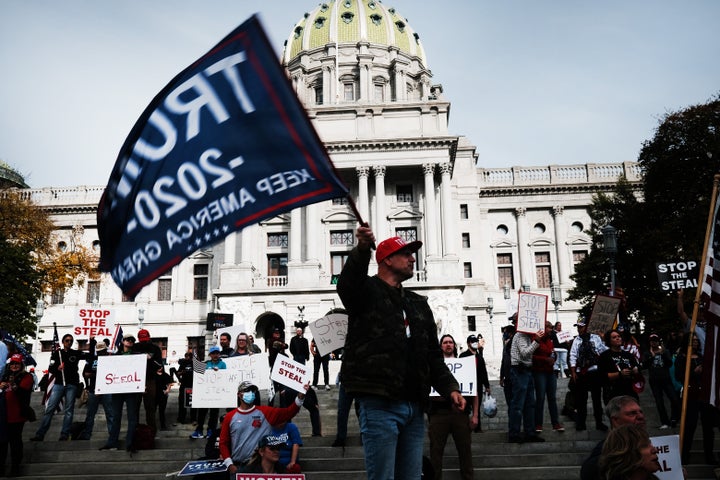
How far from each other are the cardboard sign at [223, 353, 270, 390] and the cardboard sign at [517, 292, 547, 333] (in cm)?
436

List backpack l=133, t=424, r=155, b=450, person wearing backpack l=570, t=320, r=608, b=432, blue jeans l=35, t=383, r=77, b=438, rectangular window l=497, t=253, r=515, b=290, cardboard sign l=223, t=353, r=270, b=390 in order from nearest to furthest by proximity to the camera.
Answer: person wearing backpack l=570, t=320, r=608, b=432, backpack l=133, t=424, r=155, b=450, cardboard sign l=223, t=353, r=270, b=390, blue jeans l=35, t=383, r=77, b=438, rectangular window l=497, t=253, r=515, b=290

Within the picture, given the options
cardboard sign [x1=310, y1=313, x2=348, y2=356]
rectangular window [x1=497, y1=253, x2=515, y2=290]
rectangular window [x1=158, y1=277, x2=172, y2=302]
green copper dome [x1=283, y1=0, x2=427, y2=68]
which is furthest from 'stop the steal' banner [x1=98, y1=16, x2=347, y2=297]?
green copper dome [x1=283, y1=0, x2=427, y2=68]

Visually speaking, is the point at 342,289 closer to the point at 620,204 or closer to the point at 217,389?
the point at 217,389

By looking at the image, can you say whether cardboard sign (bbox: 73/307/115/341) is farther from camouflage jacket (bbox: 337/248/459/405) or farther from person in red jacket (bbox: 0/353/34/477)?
camouflage jacket (bbox: 337/248/459/405)

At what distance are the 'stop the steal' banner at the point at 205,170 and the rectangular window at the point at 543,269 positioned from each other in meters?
49.3

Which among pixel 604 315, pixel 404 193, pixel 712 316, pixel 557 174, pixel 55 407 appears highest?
pixel 557 174

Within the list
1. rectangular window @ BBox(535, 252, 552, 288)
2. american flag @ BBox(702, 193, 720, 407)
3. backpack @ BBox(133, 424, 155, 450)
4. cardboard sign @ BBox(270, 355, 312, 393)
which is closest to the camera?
american flag @ BBox(702, 193, 720, 407)

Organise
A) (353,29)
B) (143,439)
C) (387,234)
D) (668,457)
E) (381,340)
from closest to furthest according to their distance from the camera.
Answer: (381,340) < (668,457) < (143,439) < (387,234) < (353,29)

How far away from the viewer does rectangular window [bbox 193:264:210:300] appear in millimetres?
49125

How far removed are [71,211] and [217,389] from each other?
152 feet

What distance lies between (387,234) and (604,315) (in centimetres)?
3036

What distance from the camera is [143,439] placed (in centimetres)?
1135

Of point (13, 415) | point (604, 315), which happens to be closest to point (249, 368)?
point (13, 415)

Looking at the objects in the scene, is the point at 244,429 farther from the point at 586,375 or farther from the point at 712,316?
the point at 586,375
